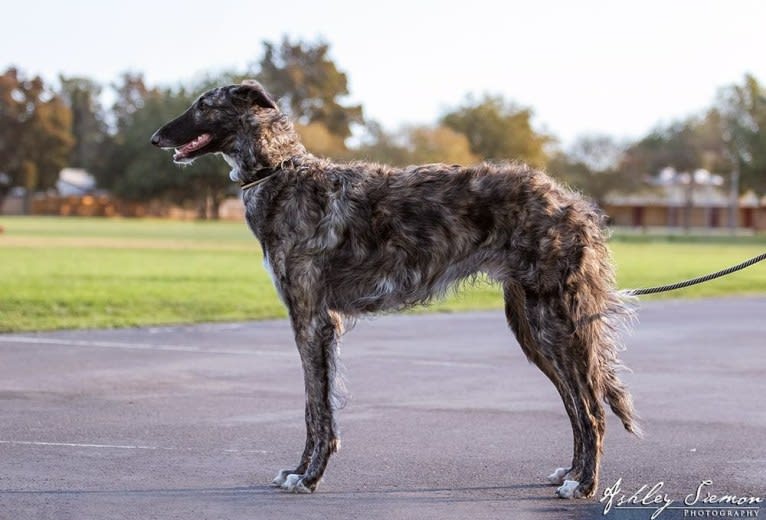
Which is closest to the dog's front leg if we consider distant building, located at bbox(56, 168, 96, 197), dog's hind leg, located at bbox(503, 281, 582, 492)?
dog's hind leg, located at bbox(503, 281, 582, 492)

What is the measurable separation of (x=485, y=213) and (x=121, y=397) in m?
4.72

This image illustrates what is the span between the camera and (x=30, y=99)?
123438mm

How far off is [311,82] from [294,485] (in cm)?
11990

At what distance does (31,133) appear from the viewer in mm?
122750

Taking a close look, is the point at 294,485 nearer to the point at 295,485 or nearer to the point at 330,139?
the point at 295,485

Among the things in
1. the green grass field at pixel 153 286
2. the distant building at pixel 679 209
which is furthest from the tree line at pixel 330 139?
the green grass field at pixel 153 286

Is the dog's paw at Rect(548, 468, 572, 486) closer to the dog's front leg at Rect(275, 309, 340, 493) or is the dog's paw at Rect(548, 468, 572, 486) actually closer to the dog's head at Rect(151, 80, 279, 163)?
the dog's front leg at Rect(275, 309, 340, 493)

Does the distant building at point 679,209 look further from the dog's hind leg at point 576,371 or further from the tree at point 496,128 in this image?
the dog's hind leg at point 576,371

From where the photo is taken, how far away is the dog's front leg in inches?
285

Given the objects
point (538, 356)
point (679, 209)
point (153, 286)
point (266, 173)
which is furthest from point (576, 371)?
point (679, 209)

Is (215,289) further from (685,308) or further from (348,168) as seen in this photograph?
(348,168)

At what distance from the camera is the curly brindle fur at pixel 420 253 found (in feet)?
23.2

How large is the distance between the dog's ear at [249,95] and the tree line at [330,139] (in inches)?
3861

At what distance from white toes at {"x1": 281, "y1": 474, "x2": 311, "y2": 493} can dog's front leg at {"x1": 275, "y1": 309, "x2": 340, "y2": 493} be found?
15 cm
